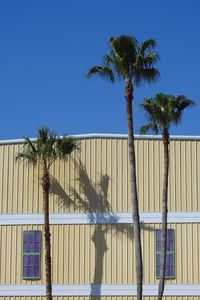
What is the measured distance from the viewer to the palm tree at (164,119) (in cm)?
2925

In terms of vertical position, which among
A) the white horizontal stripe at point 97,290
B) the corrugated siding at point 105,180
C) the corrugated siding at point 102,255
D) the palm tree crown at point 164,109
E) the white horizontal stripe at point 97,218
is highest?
the palm tree crown at point 164,109

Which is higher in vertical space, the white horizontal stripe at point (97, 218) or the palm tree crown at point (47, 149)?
the palm tree crown at point (47, 149)

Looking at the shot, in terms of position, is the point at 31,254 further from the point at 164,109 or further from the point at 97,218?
the point at 164,109

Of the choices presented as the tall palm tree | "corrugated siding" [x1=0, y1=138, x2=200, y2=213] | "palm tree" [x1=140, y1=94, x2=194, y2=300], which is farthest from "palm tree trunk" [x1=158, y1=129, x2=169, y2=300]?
the tall palm tree

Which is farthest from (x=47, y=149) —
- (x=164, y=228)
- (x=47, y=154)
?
(x=164, y=228)

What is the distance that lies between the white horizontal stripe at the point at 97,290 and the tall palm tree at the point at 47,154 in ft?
4.04

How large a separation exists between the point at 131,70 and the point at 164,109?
1974 mm

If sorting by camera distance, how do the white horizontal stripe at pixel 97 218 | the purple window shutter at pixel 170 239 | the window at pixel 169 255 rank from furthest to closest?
the white horizontal stripe at pixel 97 218, the purple window shutter at pixel 170 239, the window at pixel 169 255

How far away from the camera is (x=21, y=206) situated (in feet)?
104

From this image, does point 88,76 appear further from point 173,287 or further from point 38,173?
point 173,287

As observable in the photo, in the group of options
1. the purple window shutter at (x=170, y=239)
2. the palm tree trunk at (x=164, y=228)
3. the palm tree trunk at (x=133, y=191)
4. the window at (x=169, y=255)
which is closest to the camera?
the palm tree trunk at (x=133, y=191)

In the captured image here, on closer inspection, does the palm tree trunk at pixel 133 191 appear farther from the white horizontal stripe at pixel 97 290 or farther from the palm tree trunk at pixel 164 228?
the white horizontal stripe at pixel 97 290

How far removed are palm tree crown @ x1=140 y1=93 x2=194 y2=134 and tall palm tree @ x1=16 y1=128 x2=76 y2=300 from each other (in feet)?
11.1

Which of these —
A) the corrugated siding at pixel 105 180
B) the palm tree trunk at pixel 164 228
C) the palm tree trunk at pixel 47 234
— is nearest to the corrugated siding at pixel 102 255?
the corrugated siding at pixel 105 180
